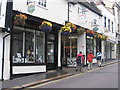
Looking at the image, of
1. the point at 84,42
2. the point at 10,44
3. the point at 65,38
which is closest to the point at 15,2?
the point at 10,44

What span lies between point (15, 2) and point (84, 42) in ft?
32.4

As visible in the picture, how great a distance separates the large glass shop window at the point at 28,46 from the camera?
11473 millimetres

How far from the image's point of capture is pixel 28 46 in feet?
40.7

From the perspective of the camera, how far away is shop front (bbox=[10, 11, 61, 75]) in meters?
11.3

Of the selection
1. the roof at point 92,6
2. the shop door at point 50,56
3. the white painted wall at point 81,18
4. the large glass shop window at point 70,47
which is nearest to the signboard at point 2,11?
the shop door at point 50,56

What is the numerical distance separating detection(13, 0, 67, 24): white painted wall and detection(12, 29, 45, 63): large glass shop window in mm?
1364

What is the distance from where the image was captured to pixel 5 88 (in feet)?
26.6

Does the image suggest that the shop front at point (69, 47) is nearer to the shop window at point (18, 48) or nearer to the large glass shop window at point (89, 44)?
the large glass shop window at point (89, 44)

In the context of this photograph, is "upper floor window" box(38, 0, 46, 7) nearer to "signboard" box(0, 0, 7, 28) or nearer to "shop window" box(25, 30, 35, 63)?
"shop window" box(25, 30, 35, 63)

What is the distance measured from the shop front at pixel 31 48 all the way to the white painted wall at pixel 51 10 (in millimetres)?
391

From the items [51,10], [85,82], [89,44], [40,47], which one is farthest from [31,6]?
[89,44]

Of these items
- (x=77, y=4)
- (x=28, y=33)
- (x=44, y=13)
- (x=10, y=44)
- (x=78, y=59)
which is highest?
(x=77, y=4)

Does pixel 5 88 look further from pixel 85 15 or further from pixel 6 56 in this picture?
pixel 85 15

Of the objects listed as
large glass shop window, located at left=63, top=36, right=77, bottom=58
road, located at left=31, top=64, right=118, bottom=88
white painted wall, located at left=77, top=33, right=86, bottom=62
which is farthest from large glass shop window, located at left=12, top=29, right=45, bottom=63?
white painted wall, located at left=77, top=33, right=86, bottom=62
